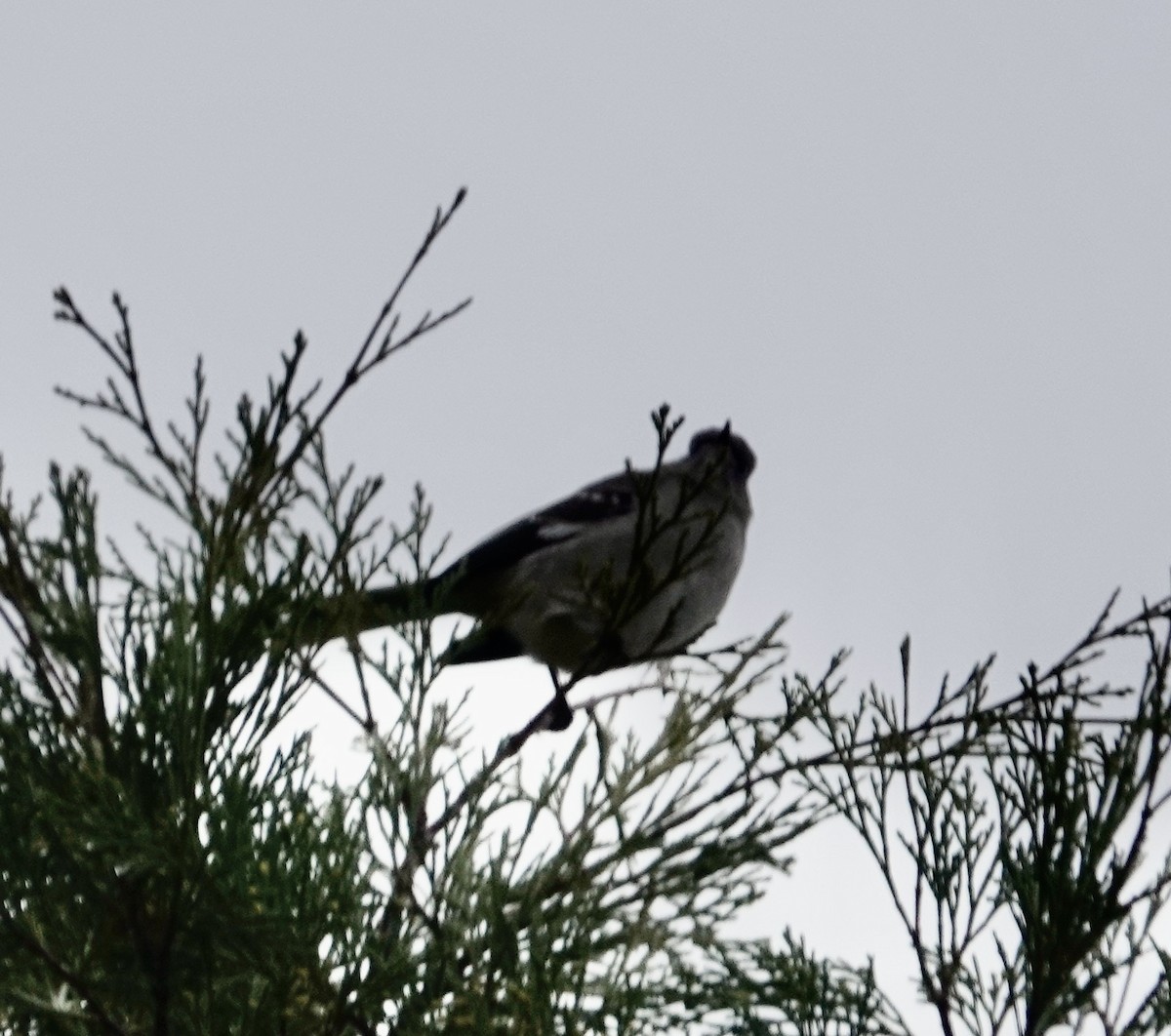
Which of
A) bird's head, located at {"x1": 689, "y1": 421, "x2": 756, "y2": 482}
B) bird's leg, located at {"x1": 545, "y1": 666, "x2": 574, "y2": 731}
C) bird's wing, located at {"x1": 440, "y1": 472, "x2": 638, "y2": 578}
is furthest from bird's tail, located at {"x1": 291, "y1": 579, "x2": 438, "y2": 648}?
bird's head, located at {"x1": 689, "y1": 421, "x2": 756, "y2": 482}

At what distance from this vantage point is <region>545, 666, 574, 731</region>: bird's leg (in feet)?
12.5

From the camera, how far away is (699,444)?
795 cm

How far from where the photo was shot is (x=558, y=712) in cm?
405

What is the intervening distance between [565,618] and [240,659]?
9.09 ft

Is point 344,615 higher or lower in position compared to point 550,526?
lower

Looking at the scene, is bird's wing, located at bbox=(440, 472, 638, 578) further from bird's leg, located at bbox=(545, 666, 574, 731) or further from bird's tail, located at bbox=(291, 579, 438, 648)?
bird's tail, located at bbox=(291, 579, 438, 648)

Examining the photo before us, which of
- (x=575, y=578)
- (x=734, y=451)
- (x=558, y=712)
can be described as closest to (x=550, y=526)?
(x=575, y=578)

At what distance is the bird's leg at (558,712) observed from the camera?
3822 mm

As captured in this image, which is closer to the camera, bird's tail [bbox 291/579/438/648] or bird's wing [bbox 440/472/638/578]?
bird's tail [bbox 291/579/438/648]

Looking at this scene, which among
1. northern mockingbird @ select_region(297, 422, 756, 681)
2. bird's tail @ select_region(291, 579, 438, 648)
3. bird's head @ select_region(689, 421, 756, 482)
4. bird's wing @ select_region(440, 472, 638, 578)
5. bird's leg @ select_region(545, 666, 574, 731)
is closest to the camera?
bird's tail @ select_region(291, 579, 438, 648)

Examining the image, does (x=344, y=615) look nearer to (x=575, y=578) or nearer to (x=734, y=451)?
(x=575, y=578)

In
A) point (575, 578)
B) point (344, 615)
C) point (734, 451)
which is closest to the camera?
point (344, 615)

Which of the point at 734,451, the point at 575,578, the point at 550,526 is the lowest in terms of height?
the point at 575,578

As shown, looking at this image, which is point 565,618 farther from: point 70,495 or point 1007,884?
point 70,495
